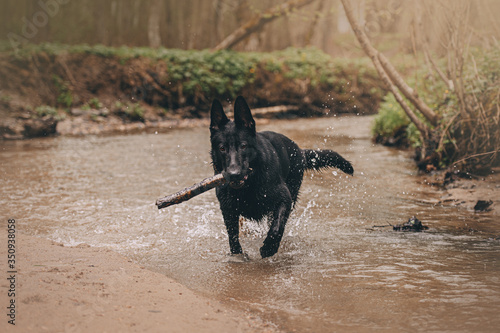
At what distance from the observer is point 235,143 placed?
4.42 metres

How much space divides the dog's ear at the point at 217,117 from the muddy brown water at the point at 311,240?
1.28 meters

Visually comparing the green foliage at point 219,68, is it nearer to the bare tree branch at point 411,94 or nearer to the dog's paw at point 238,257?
the bare tree branch at point 411,94

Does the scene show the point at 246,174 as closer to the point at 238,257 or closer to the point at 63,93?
the point at 238,257

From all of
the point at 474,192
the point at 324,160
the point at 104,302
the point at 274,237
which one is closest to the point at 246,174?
the point at 274,237

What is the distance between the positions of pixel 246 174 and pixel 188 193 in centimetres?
57

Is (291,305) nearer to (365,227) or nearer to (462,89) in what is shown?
(365,227)

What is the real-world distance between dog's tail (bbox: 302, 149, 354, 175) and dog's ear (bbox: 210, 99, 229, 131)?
1.83 metres

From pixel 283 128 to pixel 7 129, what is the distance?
8.19 m

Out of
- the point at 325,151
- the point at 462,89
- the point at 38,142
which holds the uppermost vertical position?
the point at 462,89

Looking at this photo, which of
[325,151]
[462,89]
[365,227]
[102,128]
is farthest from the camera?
[102,128]

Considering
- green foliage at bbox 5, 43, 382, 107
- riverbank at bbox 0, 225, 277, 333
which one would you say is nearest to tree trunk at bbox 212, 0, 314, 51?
green foliage at bbox 5, 43, 382, 107

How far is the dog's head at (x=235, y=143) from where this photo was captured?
4.33 metres

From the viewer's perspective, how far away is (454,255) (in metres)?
4.52

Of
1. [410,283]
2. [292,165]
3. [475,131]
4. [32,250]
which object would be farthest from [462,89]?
[32,250]
